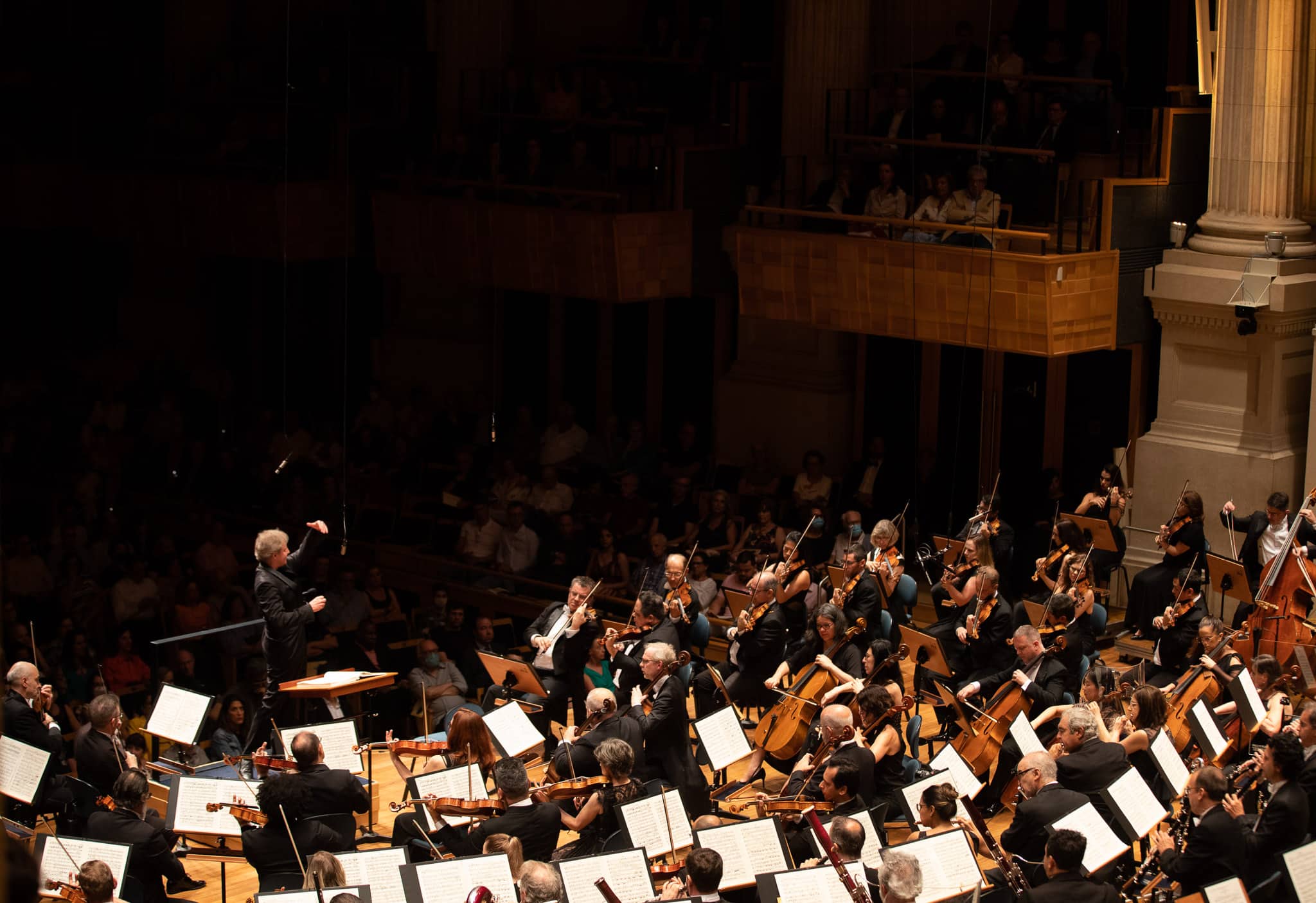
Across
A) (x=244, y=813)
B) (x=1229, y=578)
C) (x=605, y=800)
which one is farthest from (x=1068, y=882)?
(x=1229, y=578)

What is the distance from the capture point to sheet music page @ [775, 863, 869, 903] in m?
5.81

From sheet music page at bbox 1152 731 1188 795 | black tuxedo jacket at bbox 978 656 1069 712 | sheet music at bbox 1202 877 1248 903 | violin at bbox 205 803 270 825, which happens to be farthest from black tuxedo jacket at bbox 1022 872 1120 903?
violin at bbox 205 803 270 825

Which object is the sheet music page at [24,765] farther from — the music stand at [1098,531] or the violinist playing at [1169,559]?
the music stand at [1098,531]

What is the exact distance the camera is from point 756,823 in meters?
6.64

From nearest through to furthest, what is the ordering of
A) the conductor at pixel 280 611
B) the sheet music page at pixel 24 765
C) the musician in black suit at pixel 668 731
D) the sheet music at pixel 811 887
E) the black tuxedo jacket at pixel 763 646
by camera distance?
the sheet music at pixel 811 887, the sheet music page at pixel 24 765, the musician in black suit at pixel 668 731, the conductor at pixel 280 611, the black tuxedo jacket at pixel 763 646

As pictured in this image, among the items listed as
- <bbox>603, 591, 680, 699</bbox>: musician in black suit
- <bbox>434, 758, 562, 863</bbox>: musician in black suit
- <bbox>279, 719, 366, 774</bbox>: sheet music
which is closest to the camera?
<bbox>434, 758, 562, 863</bbox>: musician in black suit

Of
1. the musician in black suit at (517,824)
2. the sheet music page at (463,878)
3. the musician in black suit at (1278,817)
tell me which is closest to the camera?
the sheet music page at (463,878)

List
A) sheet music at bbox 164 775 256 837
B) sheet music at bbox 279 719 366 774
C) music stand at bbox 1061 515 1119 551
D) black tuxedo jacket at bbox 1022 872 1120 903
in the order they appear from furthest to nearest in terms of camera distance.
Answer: music stand at bbox 1061 515 1119 551, sheet music at bbox 279 719 366 774, sheet music at bbox 164 775 256 837, black tuxedo jacket at bbox 1022 872 1120 903

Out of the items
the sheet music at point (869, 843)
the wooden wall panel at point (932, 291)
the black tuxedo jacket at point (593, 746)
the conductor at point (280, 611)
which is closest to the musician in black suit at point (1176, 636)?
the wooden wall panel at point (932, 291)

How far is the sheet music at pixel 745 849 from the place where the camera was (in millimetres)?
6555

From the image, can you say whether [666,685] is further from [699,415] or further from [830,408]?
[699,415]

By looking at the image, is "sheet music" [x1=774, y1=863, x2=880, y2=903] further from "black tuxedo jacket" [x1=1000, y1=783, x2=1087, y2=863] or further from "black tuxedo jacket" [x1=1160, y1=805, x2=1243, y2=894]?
"black tuxedo jacket" [x1=1160, y1=805, x2=1243, y2=894]

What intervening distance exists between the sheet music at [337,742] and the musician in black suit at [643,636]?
182cm

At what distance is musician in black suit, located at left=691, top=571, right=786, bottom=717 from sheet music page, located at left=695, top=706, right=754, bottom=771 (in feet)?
4.79
